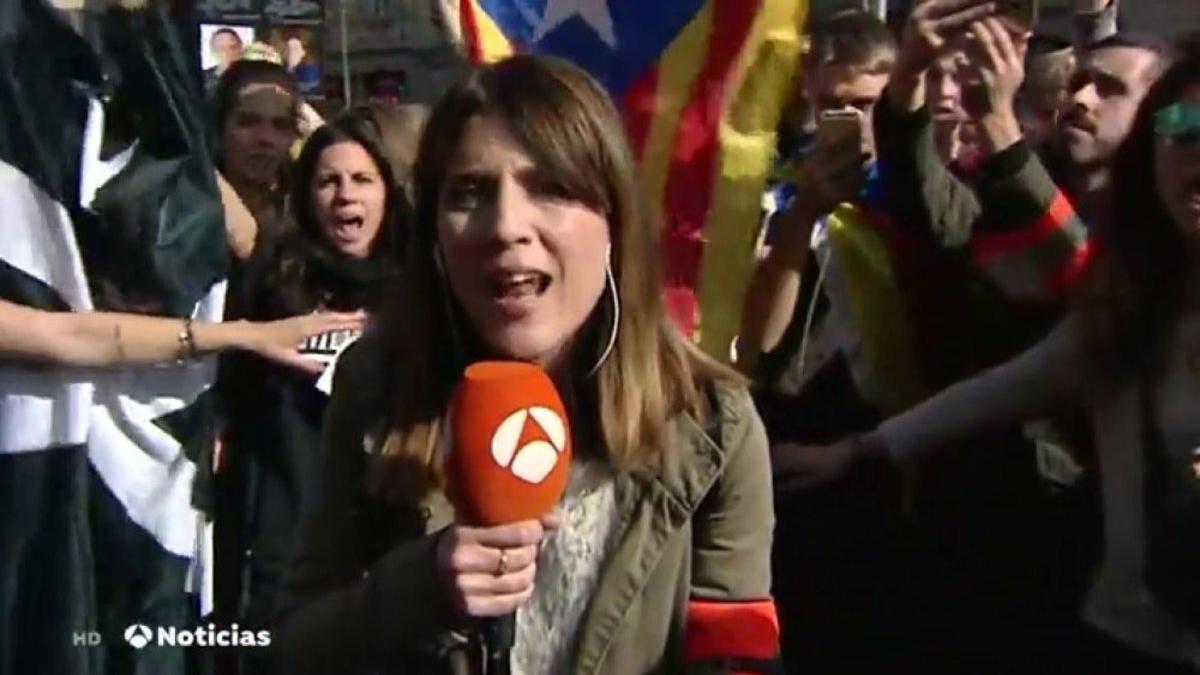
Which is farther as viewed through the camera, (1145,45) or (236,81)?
(236,81)

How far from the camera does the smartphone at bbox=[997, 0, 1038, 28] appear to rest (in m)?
2.58

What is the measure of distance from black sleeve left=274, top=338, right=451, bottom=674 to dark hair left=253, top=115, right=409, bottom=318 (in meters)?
1.57

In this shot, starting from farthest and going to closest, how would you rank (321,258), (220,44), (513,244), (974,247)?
1. (220,44)
2. (321,258)
3. (974,247)
4. (513,244)

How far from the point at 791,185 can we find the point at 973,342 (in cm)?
39

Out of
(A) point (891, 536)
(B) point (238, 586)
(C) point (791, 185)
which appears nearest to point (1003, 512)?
(A) point (891, 536)

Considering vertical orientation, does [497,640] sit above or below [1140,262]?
below

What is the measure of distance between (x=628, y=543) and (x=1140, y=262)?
911 millimetres

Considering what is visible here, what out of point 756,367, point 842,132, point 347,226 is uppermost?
point 842,132

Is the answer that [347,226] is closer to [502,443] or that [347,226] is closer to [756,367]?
[756,367]

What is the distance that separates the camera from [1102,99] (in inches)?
104

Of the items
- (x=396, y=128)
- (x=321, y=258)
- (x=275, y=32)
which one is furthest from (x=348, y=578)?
(x=275, y=32)

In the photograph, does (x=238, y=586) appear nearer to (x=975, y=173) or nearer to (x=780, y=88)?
(x=780, y=88)

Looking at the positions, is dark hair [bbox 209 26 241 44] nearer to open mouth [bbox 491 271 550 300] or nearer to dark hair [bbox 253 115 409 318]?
dark hair [bbox 253 115 409 318]

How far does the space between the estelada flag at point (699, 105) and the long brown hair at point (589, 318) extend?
103cm
